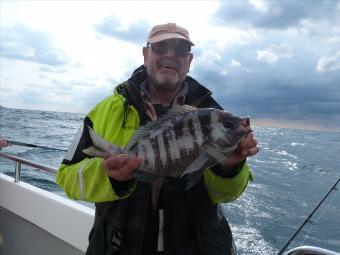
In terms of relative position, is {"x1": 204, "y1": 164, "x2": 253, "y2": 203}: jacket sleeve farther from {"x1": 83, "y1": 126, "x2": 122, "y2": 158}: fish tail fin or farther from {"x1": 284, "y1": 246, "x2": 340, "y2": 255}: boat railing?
{"x1": 83, "y1": 126, "x2": 122, "y2": 158}: fish tail fin

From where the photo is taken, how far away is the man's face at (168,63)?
7.77 feet

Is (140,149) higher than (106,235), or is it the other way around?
(140,149)

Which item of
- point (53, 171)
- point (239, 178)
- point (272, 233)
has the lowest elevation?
point (272, 233)

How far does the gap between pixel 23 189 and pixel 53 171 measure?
0.68m

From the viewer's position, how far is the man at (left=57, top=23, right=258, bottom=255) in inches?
81.7

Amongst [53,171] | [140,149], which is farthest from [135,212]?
[53,171]

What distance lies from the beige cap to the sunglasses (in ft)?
0.10

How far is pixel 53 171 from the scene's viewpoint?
3762mm

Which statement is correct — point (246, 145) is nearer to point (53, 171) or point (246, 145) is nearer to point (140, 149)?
point (140, 149)

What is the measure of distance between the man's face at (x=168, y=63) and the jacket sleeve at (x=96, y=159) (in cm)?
27

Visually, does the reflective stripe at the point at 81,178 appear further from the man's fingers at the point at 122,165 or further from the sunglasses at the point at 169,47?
the sunglasses at the point at 169,47

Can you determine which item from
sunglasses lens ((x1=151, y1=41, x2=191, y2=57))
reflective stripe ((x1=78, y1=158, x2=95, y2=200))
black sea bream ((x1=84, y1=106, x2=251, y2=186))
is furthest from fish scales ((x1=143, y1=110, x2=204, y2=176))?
sunglasses lens ((x1=151, y1=41, x2=191, y2=57))

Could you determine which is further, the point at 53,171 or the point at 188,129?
the point at 53,171

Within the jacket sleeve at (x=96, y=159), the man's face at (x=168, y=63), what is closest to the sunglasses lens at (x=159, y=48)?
the man's face at (x=168, y=63)
